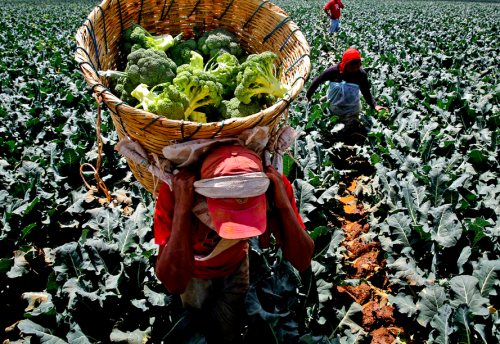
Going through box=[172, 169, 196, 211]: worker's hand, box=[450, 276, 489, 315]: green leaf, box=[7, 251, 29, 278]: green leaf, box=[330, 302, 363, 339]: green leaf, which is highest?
box=[172, 169, 196, 211]: worker's hand

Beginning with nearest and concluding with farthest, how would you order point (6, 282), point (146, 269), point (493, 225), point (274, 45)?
point (274, 45) → point (146, 269) → point (6, 282) → point (493, 225)

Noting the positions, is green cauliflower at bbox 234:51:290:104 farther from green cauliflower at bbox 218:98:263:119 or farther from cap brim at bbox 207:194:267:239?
cap brim at bbox 207:194:267:239

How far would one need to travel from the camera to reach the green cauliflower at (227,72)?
6.65 feet

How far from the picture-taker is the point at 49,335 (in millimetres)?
2098

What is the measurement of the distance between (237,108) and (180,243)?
81cm

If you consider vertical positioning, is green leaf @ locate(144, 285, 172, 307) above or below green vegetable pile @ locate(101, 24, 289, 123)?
below

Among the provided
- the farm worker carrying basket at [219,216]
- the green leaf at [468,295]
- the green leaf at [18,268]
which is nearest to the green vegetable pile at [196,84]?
the farm worker carrying basket at [219,216]

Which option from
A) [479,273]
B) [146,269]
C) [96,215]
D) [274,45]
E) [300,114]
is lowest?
[479,273]

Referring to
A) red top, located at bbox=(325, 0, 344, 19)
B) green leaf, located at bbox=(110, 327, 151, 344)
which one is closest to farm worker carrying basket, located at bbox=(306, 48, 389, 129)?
green leaf, located at bbox=(110, 327, 151, 344)

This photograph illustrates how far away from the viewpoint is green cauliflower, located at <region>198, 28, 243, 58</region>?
225 centimetres

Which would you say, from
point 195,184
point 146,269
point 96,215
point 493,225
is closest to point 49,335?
point 146,269

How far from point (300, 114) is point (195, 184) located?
4.45m

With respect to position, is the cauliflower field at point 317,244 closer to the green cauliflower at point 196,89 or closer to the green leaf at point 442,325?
the green leaf at point 442,325

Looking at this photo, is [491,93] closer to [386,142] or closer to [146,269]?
[386,142]
